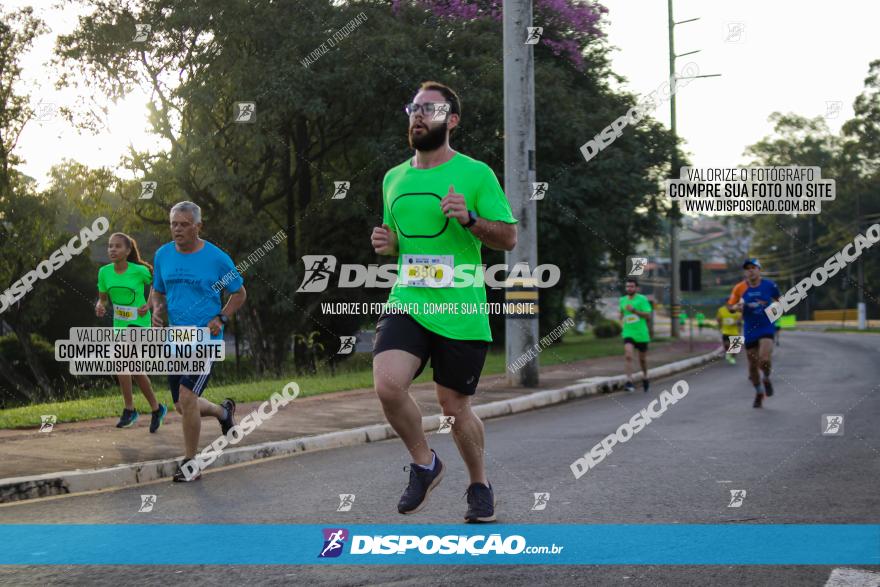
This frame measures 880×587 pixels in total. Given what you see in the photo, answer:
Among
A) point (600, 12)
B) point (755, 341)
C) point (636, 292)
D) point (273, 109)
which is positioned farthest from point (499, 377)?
point (600, 12)

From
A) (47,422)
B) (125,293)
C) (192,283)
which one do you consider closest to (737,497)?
(192,283)

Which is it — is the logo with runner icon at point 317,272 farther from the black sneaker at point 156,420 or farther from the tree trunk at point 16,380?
the black sneaker at point 156,420

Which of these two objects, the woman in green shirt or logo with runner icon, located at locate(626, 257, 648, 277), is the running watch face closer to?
the woman in green shirt

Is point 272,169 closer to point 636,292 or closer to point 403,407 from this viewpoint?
point 636,292

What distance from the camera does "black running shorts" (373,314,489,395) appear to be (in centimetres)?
514

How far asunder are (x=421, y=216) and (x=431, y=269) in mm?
267

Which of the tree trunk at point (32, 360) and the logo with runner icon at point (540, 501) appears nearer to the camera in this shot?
the logo with runner icon at point (540, 501)

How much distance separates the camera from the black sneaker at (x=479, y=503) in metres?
5.57

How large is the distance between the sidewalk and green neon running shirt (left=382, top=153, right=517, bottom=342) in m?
3.81

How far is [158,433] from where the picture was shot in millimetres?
10273

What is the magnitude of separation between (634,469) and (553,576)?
3583mm

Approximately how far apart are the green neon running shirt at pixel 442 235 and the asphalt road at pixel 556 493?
4.03 feet

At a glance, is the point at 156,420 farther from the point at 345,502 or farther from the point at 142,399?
the point at 345,502

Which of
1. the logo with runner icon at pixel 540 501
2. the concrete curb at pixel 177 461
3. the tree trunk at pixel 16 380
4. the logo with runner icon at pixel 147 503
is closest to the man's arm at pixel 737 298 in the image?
the concrete curb at pixel 177 461
